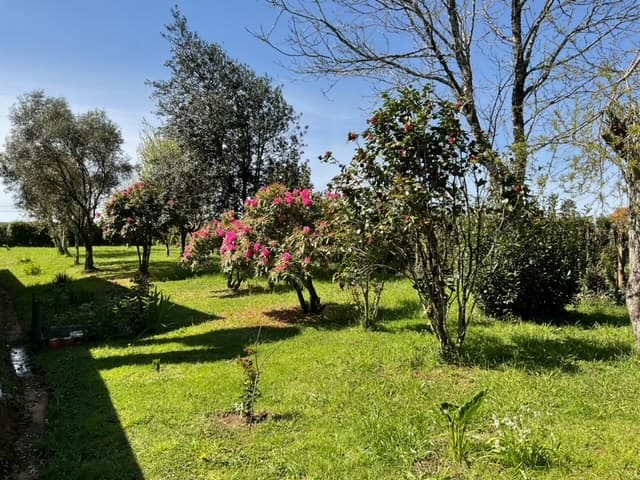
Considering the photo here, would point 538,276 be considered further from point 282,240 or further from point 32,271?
point 32,271

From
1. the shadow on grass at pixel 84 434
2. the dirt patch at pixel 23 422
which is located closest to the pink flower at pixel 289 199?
the shadow on grass at pixel 84 434

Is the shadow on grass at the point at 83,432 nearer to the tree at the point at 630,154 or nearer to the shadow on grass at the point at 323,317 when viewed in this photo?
the shadow on grass at the point at 323,317

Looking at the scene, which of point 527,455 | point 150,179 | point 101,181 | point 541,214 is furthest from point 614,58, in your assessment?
point 101,181

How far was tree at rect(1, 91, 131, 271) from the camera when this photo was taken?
15.7m

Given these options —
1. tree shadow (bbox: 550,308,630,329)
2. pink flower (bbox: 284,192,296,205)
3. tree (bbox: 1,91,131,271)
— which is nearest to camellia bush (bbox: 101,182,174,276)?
tree (bbox: 1,91,131,271)

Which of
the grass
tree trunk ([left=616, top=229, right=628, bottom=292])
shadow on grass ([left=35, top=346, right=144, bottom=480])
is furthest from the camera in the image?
tree trunk ([left=616, top=229, right=628, bottom=292])

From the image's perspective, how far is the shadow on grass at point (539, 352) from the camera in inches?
183

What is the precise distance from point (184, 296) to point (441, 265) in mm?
7673

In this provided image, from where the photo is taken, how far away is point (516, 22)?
7.84m

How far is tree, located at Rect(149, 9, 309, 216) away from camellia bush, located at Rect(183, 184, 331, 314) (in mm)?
7158

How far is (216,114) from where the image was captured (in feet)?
49.5

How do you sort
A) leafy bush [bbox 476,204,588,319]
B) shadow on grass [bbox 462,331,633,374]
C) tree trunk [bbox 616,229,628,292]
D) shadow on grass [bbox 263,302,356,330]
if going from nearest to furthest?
shadow on grass [bbox 462,331,633,374], leafy bush [bbox 476,204,588,319], shadow on grass [bbox 263,302,356,330], tree trunk [bbox 616,229,628,292]

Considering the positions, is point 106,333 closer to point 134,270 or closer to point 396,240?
point 396,240

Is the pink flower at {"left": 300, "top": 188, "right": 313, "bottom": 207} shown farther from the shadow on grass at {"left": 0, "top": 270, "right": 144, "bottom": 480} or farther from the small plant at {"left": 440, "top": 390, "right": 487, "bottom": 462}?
the small plant at {"left": 440, "top": 390, "right": 487, "bottom": 462}
